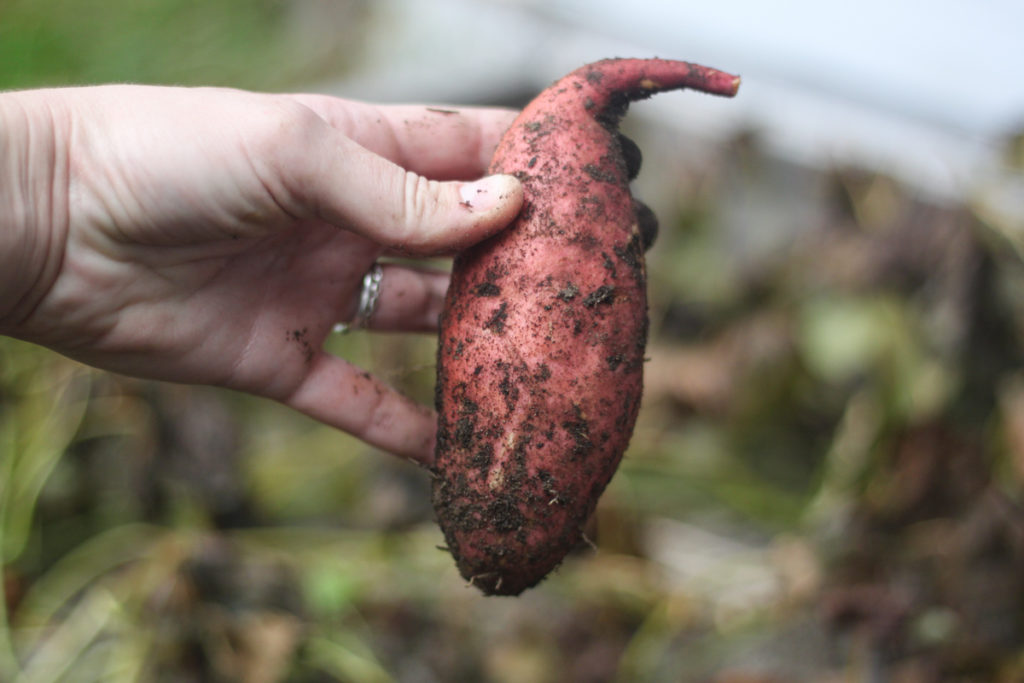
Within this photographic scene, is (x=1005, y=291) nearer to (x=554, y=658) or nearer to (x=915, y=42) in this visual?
(x=915, y=42)

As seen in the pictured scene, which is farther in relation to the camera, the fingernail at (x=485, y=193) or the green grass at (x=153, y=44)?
the green grass at (x=153, y=44)

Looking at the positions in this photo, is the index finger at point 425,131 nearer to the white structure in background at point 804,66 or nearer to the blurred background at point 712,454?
the blurred background at point 712,454

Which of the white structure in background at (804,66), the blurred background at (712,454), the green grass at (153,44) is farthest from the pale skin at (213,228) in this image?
the green grass at (153,44)

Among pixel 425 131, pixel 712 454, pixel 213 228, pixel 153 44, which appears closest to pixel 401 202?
pixel 213 228

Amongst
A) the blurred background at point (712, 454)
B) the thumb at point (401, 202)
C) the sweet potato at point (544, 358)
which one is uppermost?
the thumb at point (401, 202)

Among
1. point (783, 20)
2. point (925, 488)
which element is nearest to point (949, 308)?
point (925, 488)

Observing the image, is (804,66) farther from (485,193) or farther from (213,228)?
(213,228)

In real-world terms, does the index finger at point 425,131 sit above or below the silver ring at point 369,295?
above
